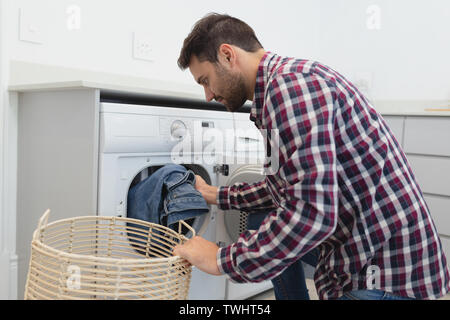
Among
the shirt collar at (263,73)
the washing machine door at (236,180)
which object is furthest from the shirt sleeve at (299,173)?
the washing machine door at (236,180)

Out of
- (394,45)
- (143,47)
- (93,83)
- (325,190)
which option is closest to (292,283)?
(325,190)

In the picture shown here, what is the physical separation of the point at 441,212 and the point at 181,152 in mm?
1562

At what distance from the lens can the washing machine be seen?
102 centimetres

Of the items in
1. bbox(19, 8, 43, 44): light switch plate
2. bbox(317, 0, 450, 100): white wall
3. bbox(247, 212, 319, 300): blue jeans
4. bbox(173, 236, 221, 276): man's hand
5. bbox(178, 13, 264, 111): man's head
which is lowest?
bbox(247, 212, 319, 300): blue jeans

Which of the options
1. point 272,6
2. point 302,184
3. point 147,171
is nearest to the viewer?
point 302,184

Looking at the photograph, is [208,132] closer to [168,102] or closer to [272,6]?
[168,102]

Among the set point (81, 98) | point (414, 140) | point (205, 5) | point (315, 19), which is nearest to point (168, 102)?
point (81, 98)

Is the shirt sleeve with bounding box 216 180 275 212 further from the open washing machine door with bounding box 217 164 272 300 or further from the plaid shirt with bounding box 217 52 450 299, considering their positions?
the plaid shirt with bounding box 217 52 450 299

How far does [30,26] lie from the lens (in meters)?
1.45

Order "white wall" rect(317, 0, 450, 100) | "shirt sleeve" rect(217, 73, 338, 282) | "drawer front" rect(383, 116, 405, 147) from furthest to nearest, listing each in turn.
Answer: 1. "white wall" rect(317, 0, 450, 100)
2. "drawer front" rect(383, 116, 405, 147)
3. "shirt sleeve" rect(217, 73, 338, 282)

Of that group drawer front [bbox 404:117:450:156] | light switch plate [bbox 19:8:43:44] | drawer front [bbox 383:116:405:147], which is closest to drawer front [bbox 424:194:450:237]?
drawer front [bbox 404:117:450:156]

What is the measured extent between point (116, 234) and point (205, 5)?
156 centimetres

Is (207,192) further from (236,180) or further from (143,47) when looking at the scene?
(143,47)
